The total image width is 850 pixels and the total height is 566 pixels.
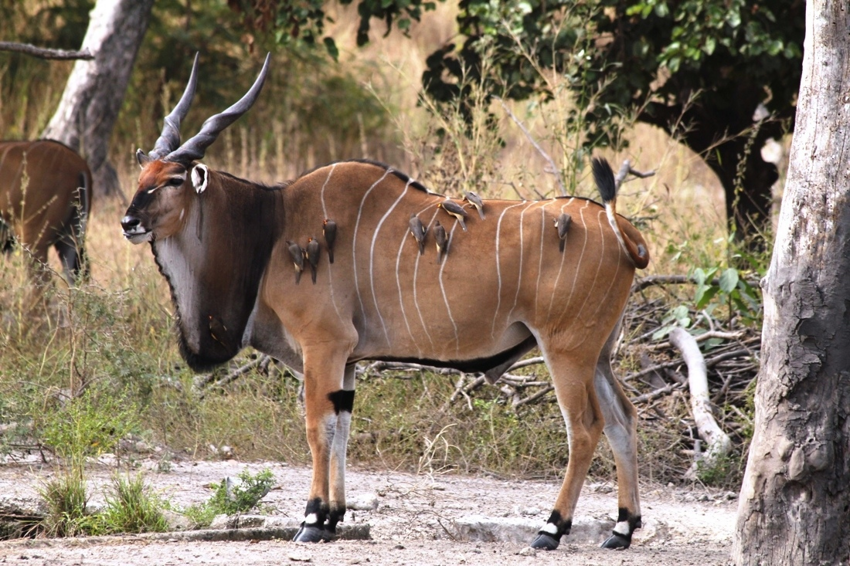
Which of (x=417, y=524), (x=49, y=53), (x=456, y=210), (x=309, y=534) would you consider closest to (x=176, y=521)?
(x=309, y=534)

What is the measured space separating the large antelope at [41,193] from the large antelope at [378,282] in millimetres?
3162

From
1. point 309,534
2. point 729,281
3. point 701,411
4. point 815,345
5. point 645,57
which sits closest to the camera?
point 815,345

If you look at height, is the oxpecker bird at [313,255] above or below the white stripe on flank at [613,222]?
below

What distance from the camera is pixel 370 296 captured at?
13.9 ft

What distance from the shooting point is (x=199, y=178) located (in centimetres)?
420

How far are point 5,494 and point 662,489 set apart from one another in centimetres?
301

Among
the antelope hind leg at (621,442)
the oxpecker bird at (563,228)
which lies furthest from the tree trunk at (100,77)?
the antelope hind leg at (621,442)

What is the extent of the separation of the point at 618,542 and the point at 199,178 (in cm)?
215

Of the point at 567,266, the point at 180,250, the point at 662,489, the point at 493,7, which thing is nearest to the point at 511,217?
the point at 567,266

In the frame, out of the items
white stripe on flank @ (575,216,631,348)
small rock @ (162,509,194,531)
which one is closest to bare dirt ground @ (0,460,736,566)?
small rock @ (162,509,194,531)

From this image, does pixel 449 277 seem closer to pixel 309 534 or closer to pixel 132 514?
pixel 309 534

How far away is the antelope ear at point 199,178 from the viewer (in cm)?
418

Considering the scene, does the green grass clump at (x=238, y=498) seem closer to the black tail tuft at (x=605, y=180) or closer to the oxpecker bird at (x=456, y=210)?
the oxpecker bird at (x=456, y=210)

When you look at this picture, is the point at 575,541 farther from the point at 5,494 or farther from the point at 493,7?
the point at 493,7
